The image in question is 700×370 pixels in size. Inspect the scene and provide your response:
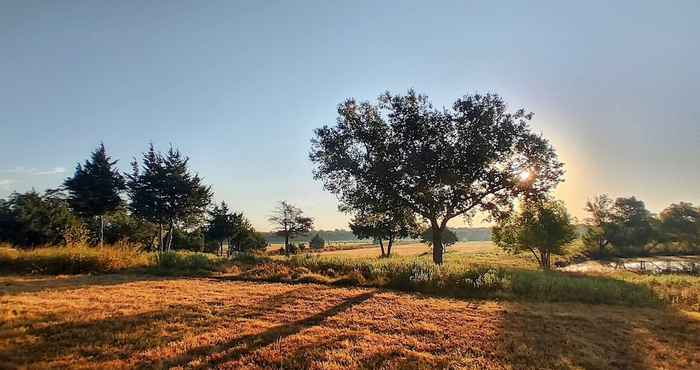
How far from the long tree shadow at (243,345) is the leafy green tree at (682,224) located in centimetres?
5828

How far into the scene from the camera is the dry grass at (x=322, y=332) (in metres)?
4.72

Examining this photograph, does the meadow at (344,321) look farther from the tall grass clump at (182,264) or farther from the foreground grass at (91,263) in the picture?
the tall grass clump at (182,264)

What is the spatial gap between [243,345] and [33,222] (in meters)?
36.1

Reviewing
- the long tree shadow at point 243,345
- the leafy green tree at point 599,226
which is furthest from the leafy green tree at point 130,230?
the leafy green tree at point 599,226

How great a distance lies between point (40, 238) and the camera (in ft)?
96.4

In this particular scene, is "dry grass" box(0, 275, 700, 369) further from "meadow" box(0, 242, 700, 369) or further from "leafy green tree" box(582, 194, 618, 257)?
"leafy green tree" box(582, 194, 618, 257)

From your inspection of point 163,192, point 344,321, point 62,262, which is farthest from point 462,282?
point 163,192

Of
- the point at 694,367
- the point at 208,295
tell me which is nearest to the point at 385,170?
the point at 208,295

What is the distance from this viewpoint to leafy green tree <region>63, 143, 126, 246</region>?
26.2m

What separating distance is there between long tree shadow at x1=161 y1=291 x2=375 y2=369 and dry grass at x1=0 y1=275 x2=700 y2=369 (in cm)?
2

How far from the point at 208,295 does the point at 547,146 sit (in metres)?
18.9

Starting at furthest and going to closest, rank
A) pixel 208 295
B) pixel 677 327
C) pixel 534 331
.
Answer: pixel 208 295 → pixel 677 327 → pixel 534 331

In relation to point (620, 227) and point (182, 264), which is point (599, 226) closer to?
point (620, 227)

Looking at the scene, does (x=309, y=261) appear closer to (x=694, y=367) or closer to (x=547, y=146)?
(x=694, y=367)
